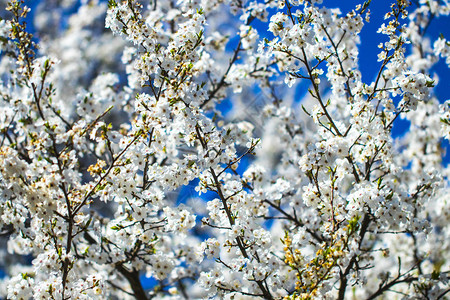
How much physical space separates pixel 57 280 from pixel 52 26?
13.3 meters

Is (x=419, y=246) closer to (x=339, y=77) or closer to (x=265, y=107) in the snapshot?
(x=265, y=107)

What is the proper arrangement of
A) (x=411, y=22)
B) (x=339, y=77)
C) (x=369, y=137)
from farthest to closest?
(x=411, y=22)
(x=339, y=77)
(x=369, y=137)

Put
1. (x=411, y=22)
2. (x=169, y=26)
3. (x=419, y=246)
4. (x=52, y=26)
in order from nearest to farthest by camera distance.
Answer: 1. (x=169, y=26)
2. (x=411, y=22)
3. (x=419, y=246)
4. (x=52, y=26)

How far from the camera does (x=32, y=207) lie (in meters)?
3.18

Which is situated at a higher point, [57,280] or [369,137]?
[369,137]

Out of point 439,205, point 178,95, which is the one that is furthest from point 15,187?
point 439,205

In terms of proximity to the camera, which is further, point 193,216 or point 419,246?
point 419,246

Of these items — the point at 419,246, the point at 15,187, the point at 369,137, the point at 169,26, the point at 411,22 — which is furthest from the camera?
the point at 419,246

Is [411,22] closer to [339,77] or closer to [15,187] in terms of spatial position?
[339,77]

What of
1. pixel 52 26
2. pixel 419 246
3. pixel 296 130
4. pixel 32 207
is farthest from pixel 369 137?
pixel 52 26

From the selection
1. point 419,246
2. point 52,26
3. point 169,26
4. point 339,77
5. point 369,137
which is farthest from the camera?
point 52,26

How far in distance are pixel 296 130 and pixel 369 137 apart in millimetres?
2200

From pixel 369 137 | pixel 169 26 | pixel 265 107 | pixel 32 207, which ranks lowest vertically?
pixel 32 207

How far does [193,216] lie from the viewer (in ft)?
12.9
